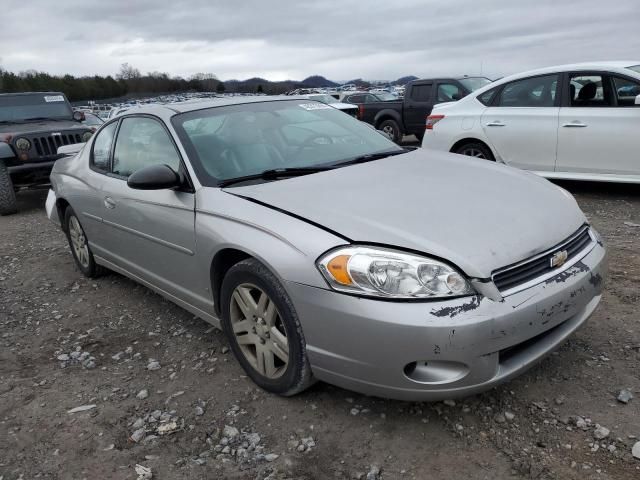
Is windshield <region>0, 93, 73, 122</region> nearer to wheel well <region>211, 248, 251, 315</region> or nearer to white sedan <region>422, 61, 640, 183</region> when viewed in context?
white sedan <region>422, 61, 640, 183</region>

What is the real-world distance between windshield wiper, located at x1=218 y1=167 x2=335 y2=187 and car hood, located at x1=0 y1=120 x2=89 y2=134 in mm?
6896

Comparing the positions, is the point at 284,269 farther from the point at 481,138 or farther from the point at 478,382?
the point at 481,138

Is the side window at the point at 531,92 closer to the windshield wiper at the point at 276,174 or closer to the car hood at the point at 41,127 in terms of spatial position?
the windshield wiper at the point at 276,174

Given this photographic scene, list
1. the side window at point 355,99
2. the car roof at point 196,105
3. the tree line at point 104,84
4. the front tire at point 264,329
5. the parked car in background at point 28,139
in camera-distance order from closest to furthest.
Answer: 1. the front tire at point 264,329
2. the car roof at point 196,105
3. the parked car in background at point 28,139
4. the side window at point 355,99
5. the tree line at point 104,84

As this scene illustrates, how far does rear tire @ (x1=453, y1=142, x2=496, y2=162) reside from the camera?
702 cm

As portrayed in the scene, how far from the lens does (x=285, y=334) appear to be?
257 centimetres

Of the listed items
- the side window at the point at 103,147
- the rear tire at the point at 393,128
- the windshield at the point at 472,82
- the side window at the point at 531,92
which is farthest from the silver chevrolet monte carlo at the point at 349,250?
the rear tire at the point at 393,128

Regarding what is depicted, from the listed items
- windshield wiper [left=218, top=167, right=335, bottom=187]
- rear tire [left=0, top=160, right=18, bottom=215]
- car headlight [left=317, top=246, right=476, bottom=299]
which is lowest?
rear tire [left=0, top=160, right=18, bottom=215]

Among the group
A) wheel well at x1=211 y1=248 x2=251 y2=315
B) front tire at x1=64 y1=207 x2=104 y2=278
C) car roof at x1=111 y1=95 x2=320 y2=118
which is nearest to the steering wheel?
car roof at x1=111 y1=95 x2=320 y2=118

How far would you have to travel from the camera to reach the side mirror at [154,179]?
9.88 feet

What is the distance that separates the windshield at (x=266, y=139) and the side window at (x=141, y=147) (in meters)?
0.15

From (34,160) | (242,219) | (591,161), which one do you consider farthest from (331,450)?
(34,160)

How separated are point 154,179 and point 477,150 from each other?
5.12 meters

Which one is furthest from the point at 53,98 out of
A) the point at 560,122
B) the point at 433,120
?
the point at 560,122
